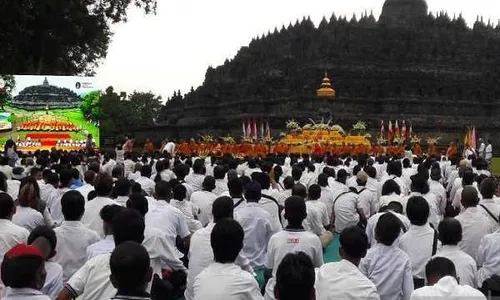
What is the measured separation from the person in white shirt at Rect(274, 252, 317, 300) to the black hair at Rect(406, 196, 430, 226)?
123 inches

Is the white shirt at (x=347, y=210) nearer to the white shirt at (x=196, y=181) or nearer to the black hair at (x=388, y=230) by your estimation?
the white shirt at (x=196, y=181)

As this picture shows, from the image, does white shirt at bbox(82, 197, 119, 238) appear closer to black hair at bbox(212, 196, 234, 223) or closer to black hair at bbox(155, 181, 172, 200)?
black hair at bbox(155, 181, 172, 200)

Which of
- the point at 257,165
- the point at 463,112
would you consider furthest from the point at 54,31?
the point at 463,112

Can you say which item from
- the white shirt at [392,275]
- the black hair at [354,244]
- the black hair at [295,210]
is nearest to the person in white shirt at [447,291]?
the black hair at [354,244]

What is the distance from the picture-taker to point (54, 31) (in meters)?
27.5

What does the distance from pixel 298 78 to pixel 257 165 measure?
33.4m

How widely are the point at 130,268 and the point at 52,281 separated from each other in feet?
6.04

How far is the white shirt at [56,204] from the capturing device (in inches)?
401

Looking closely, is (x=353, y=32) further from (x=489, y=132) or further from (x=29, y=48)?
(x=29, y=48)

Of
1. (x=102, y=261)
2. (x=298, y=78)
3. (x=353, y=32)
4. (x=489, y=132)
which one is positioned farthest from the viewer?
(x=353, y=32)

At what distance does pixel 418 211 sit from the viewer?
7215 millimetres

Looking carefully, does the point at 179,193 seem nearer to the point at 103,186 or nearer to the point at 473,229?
the point at 103,186

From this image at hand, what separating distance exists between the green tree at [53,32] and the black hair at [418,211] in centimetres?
1606

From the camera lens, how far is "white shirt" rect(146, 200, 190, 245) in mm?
7691
